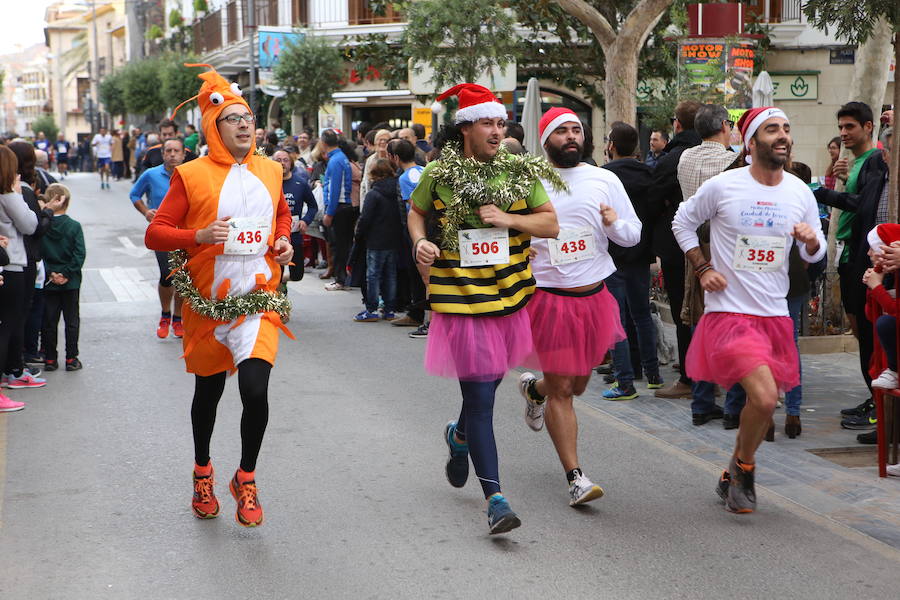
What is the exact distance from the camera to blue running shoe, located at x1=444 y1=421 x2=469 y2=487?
608 centimetres

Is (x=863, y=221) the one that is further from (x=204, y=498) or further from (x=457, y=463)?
(x=204, y=498)

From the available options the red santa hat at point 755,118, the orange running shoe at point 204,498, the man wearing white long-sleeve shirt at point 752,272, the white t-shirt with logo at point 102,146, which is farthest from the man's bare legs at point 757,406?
the white t-shirt with logo at point 102,146

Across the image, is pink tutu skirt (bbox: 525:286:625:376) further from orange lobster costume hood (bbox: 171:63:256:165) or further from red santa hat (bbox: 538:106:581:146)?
orange lobster costume hood (bbox: 171:63:256:165)

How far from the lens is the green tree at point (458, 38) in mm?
17578

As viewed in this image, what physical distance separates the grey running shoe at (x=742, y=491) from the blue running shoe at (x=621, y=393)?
2999mm

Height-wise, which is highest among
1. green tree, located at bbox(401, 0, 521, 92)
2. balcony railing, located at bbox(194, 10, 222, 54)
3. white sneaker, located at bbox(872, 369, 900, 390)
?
balcony railing, located at bbox(194, 10, 222, 54)

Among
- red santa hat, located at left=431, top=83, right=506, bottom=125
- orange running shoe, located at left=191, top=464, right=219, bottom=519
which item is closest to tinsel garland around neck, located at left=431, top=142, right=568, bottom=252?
red santa hat, located at left=431, top=83, right=506, bottom=125

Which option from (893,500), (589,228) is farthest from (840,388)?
(589,228)

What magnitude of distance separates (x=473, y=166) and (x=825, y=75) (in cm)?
2626

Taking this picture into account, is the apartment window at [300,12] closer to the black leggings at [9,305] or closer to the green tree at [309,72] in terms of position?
the green tree at [309,72]

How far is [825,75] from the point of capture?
2955 cm

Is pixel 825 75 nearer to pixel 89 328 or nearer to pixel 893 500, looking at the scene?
pixel 89 328

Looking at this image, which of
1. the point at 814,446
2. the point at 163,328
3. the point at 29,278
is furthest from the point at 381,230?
the point at 814,446

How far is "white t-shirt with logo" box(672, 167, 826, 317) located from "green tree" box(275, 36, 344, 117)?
2616cm
